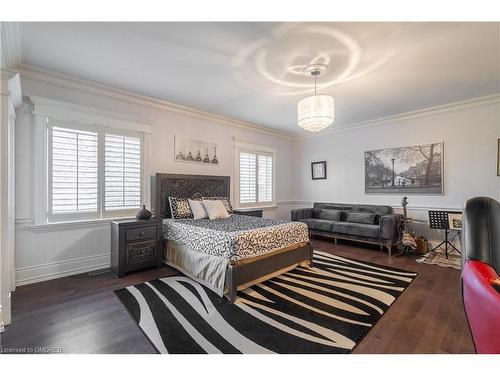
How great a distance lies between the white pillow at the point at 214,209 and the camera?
3.80 meters

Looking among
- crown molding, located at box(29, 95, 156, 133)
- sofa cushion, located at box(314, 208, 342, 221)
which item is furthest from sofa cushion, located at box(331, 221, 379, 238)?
crown molding, located at box(29, 95, 156, 133)

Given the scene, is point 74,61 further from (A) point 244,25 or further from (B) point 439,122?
(B) point 439,122

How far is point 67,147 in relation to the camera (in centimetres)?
308

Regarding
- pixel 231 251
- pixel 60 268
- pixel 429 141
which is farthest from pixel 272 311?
pixel 429 141

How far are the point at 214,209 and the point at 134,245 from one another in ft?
4.22

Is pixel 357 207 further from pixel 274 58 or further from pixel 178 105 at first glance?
pixel 178 105

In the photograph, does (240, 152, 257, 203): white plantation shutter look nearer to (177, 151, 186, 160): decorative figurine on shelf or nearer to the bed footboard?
(177, 151, 186, 160): decorative figurine on shelf

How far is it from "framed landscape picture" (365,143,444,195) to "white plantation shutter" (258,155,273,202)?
2190 mm

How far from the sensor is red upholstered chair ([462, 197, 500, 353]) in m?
1.09

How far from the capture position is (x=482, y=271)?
1265 mm

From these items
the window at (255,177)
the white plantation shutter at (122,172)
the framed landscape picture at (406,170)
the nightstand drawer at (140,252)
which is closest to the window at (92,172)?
the white plantation shutter at (122,172)

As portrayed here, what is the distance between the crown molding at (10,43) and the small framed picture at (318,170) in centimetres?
551

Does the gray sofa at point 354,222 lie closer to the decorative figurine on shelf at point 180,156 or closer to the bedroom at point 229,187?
the bedroom at point 229,187

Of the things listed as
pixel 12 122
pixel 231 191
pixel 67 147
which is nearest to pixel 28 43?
pixel 12 122
